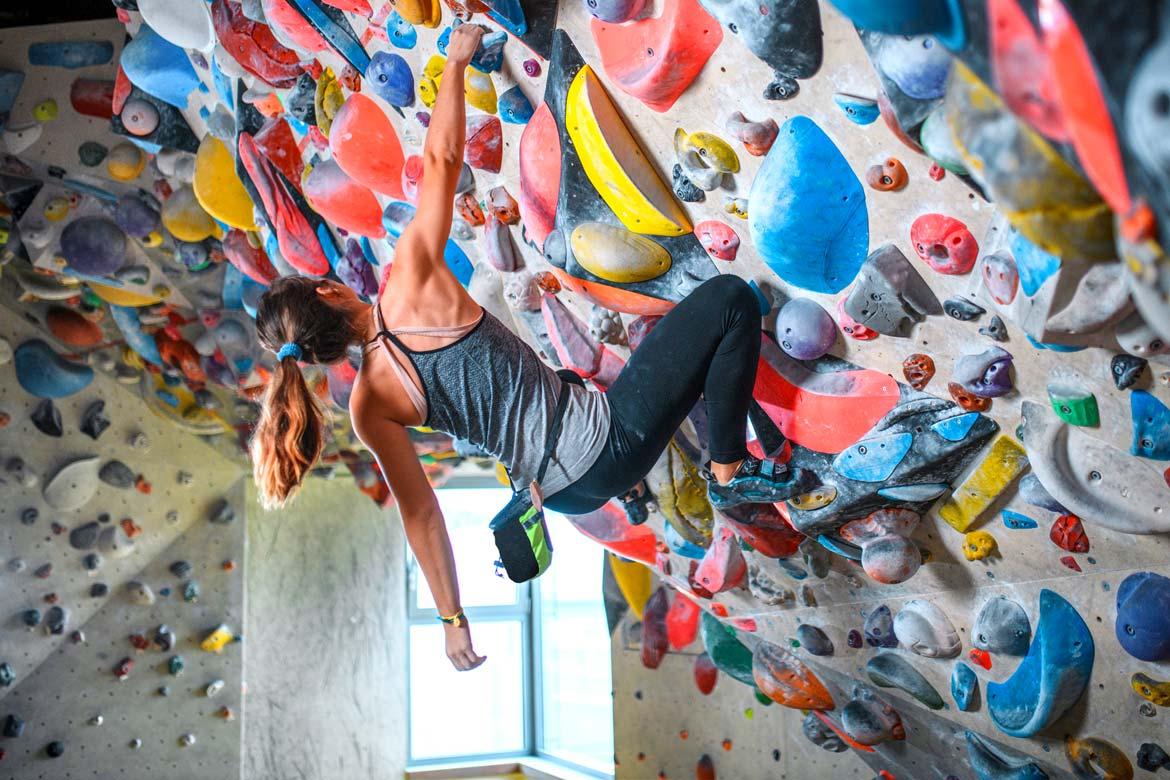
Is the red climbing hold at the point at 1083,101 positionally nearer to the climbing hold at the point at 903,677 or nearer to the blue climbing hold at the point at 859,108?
the blue climbing hold at the point at 859,108

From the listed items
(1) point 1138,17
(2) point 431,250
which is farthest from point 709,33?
(1) point 1138,17

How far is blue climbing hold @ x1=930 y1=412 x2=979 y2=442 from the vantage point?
189 centimetres

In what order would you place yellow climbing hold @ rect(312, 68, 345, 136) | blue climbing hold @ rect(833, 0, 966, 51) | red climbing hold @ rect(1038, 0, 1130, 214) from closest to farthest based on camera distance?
red climbing hold @ rect(1038, 0, 1130, 214)
blue climbing hold @ rect(833, 0, 966, 51)
yellow climbing hold @ rect(312, 68, 345, 136)

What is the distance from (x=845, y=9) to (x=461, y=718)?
6522 millimetres

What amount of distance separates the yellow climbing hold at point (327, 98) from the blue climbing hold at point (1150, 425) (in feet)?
6.85

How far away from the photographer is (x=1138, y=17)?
2.34 feet

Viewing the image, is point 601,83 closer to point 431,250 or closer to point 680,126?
point 680,126

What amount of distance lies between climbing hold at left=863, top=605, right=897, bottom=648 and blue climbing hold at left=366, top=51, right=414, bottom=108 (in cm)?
173

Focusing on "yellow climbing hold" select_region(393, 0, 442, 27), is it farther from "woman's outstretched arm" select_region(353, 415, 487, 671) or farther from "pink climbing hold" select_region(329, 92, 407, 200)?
"woman's outstretched arm" select_region(353, 415, 487, 671)

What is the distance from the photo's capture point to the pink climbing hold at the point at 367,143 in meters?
2.64

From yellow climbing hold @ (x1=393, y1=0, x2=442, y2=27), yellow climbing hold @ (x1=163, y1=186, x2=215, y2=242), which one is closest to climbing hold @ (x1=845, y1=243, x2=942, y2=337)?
yellow climbing hold @ (x1=393, y1=0, x2=442, y2=27)

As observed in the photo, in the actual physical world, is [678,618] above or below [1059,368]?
below

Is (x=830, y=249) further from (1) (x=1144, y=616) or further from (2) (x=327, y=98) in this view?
(2) (x=327, y=98)

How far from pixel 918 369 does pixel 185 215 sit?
3003 millimetres
